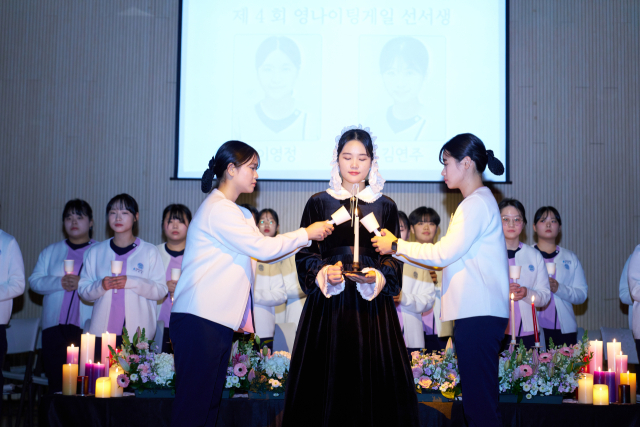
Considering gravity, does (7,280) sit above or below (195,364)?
above

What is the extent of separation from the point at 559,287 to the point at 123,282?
315 centimetres

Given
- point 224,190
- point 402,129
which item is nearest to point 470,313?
point 224,190

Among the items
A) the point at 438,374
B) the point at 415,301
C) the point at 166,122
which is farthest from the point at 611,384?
the point at 166,122

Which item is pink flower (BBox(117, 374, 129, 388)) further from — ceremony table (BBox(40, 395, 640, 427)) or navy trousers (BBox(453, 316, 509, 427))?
navy trousers (BBox(453, 316, 509, 427))

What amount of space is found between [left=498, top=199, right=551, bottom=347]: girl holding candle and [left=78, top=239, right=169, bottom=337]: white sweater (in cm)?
241

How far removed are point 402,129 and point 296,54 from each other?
4.09 feet

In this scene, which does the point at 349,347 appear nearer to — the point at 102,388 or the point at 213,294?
the point at 213,294

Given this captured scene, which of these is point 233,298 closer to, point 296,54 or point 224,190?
point 224,190

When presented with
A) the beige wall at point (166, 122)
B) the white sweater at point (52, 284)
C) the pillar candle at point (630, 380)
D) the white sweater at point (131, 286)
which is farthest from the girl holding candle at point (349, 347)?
the beige wall at point (166, 122)

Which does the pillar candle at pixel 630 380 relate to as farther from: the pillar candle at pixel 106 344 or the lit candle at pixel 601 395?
the pillar candle at pixel 106 344

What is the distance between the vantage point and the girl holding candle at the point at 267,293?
14.7 feet

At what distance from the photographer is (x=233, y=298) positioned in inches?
104

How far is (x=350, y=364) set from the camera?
104 inches

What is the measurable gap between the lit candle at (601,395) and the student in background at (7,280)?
3.38m
